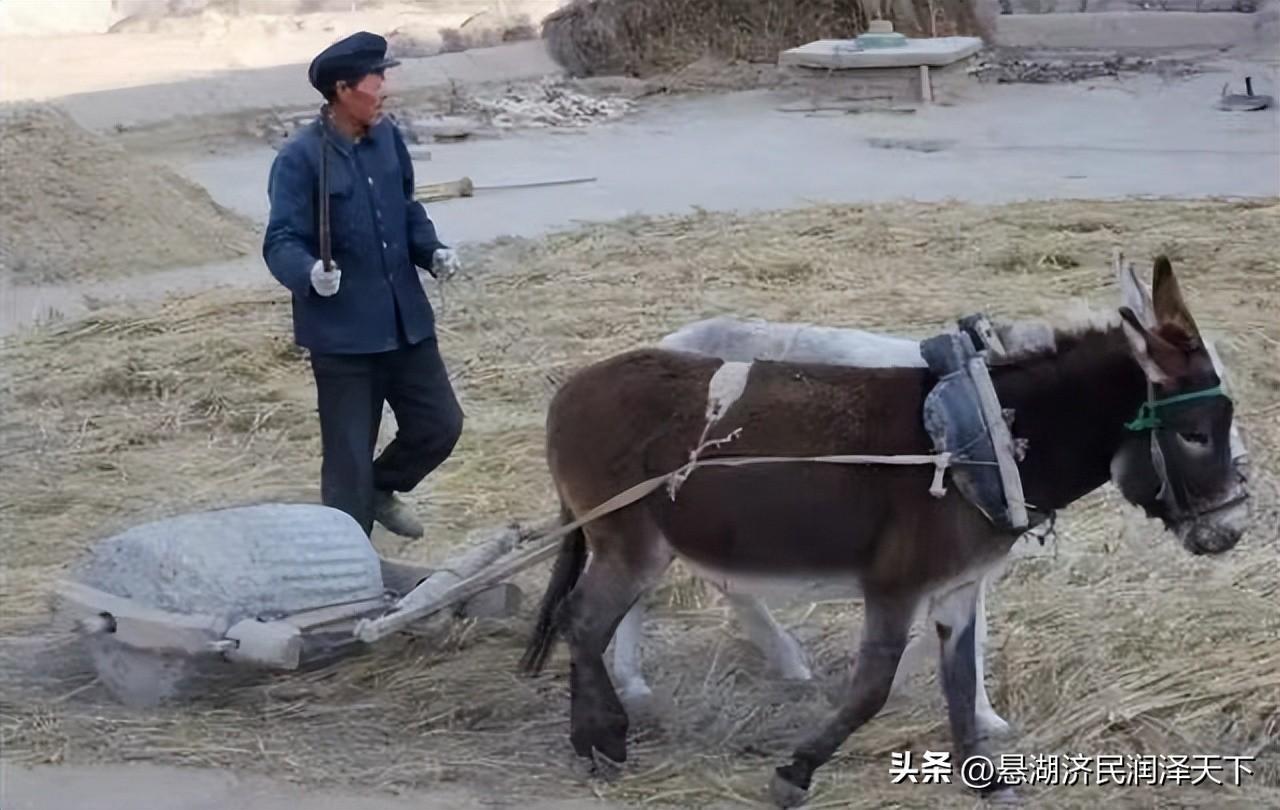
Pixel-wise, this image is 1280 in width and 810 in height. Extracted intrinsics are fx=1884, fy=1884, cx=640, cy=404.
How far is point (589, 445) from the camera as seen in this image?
4.99m

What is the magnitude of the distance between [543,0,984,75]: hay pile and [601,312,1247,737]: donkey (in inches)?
714

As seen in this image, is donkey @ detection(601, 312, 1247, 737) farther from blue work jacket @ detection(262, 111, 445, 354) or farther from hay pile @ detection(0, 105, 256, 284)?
hay pile @ detection(0, 105, 256, 284)

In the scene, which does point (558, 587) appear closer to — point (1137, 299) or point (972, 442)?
point (972, 442)

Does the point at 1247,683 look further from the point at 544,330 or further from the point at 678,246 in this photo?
the point at 678,246

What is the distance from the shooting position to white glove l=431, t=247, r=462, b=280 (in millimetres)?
5961

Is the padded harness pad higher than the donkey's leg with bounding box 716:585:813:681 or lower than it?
higher

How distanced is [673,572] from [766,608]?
31.4 inches

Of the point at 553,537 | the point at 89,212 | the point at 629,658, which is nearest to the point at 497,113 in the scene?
the point at 89,212

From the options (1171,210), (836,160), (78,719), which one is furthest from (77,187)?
(78,719)

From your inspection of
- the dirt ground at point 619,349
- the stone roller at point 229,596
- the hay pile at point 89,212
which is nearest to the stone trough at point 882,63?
the dirt ground at point 619,349

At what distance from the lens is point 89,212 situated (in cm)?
1325

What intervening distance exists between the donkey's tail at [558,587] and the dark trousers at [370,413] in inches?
45.0

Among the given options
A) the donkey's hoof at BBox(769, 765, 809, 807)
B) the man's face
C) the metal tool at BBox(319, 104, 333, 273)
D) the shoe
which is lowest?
the donkey's hoof at BBox(769, 765, 809, 807)

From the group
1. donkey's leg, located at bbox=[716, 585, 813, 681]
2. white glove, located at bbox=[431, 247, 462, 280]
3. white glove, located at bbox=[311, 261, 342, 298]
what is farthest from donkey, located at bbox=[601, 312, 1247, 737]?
white glove, located at bbox=[311, 261, 342, 298]
